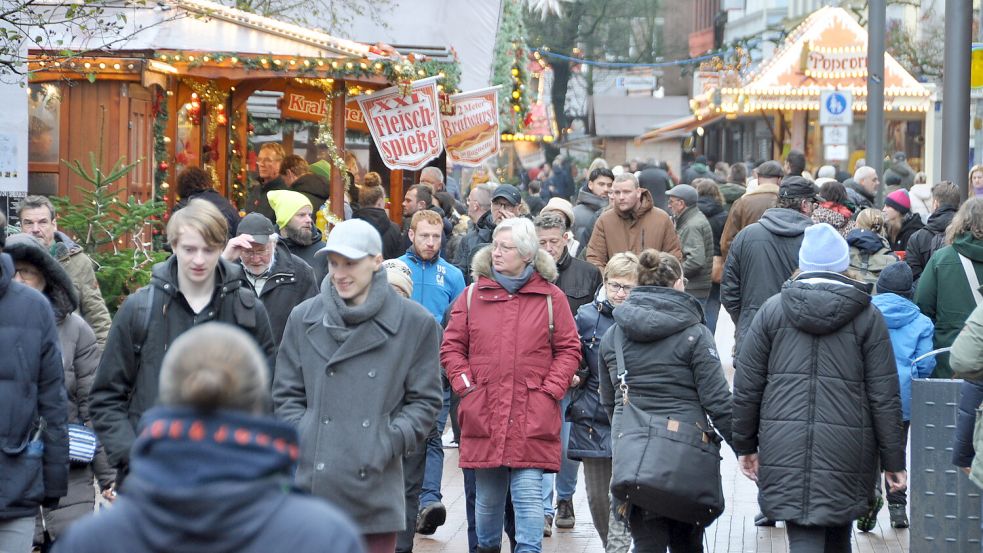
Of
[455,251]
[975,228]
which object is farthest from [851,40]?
[975,228]

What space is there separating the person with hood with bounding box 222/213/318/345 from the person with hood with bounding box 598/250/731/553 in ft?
5.36

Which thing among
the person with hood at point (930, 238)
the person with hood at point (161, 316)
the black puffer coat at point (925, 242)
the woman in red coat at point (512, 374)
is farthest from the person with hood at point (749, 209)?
the person with hood at point (161, 316)

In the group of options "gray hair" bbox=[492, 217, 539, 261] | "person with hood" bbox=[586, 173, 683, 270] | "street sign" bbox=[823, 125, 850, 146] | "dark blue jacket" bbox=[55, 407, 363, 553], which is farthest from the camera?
"street sign" bbox=[823, 125, 850, 146]

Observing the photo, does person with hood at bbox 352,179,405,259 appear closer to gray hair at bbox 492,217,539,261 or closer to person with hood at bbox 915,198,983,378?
gray hair at bbox 492,217,539,261

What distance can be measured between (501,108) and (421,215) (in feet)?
53.1

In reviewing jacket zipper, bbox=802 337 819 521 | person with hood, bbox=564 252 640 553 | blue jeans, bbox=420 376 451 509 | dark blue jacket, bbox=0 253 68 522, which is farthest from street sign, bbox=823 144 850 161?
dark blue jacket, bbox=0 253 68 522

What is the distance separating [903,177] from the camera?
2152 centimetres

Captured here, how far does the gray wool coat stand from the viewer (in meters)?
5.28

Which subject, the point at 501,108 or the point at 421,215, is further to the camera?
the point at 501,108

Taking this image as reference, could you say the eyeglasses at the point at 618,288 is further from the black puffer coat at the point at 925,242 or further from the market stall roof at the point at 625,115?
the market stall roof at the point at 625,115

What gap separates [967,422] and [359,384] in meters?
2.58

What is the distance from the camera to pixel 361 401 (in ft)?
17.4

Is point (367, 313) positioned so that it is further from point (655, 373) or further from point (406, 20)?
point (406, 20)

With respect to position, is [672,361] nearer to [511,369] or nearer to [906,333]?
[511,369]
